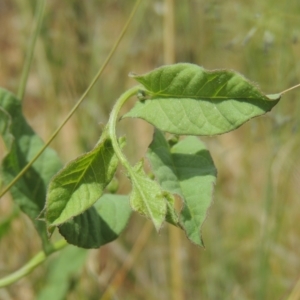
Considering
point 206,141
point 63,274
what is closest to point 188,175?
point 63,274

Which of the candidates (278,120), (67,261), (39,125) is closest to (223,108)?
(278,120)

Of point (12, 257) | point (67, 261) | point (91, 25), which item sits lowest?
point (12, 257)

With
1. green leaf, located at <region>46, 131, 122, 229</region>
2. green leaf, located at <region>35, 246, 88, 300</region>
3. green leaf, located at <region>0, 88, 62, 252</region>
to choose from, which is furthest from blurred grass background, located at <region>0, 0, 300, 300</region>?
green leaf, located at <region>46, 131, 122, 229</region>

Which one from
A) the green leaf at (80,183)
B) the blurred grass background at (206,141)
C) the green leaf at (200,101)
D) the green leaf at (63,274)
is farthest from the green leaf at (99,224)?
the blurred grass background at (206,141)

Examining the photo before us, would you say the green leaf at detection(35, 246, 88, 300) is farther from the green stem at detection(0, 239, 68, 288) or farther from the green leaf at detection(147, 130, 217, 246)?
the green leaf at detection(147, 130, 217, 246)

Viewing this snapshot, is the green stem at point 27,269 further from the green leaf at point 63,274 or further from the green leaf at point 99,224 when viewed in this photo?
the green leaf at point 63,274

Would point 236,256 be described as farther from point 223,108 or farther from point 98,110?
point 223,108
